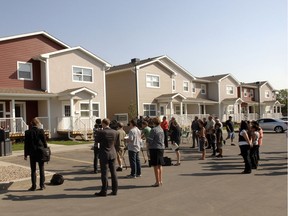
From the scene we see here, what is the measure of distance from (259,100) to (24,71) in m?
39.9

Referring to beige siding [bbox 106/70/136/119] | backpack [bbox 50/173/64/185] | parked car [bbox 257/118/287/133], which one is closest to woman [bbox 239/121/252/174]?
backpack [bbox 50/173/64/185]

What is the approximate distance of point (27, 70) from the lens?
982 inches

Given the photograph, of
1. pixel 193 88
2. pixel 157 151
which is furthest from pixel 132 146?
pixel 193 88

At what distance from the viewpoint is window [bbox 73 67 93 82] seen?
27.3m

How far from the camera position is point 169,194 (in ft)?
25.9

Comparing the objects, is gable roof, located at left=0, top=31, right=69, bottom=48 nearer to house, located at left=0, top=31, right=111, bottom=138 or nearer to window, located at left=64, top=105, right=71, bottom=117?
house, located at left=0, top=31, right=111, bottom=138

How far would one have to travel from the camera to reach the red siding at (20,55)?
77.4 feet

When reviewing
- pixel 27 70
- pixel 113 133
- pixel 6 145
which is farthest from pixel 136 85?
pixel 113 133

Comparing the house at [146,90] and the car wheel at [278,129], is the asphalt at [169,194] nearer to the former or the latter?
the house at [146,90]

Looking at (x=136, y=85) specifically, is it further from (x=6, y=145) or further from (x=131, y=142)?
(x=131, y=142)

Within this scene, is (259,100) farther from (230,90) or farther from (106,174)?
(106,174)

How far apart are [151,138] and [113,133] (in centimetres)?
136

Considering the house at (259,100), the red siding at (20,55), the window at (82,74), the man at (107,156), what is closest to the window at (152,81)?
the window at (82,74)

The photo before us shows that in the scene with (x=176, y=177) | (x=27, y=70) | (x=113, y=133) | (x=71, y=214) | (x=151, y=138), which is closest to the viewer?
(x=71, y=214)
